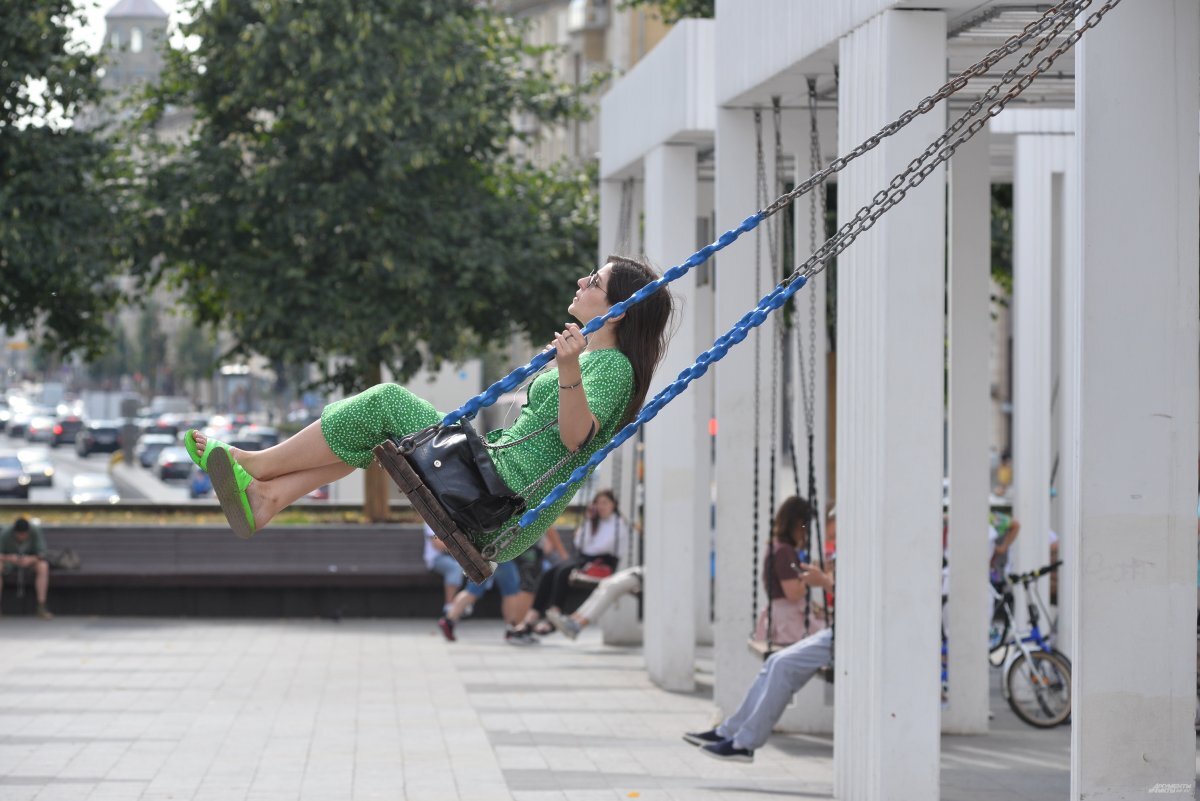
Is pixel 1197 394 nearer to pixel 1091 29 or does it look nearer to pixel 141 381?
pixel 1091 29

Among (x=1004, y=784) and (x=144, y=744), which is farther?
(x=144, y=744)

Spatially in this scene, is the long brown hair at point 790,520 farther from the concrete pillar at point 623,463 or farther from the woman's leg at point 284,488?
the concrete pillar at point 623,463

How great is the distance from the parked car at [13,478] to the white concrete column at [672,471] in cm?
3709

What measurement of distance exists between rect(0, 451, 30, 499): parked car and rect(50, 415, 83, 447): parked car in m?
33.9

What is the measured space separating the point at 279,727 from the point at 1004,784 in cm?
488

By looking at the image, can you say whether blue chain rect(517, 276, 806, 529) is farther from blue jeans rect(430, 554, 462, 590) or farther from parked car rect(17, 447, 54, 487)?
parked car rect(17, 447, 54, 487)

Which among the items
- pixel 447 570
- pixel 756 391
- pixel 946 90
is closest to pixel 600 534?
pixel 447 570

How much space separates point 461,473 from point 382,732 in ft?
22.1

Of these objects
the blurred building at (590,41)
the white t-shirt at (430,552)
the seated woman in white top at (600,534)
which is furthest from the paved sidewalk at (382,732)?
the blurred building at (590,41)

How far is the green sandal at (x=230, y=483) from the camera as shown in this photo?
23.8 feet

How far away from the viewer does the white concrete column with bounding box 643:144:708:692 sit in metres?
16.3

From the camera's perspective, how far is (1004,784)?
11797mm

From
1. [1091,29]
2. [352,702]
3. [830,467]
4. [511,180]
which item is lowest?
[352,702]

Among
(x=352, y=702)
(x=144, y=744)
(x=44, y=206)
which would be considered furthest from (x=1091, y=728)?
(x=44, y=206)
